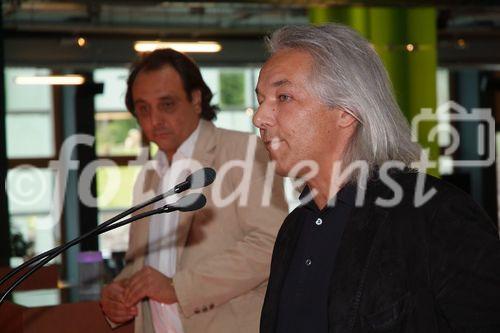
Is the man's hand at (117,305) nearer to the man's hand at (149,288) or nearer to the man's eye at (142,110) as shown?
the man's hand at (149,288)

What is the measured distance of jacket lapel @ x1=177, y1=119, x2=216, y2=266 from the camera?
115 inches

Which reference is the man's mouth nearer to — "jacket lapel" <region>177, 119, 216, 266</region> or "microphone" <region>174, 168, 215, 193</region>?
"microphone" <region>174, 168, 215, 193</region>

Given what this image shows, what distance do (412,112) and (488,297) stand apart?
7.71 metres

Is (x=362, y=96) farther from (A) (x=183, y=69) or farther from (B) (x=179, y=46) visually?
(B) (x=179, y=46)

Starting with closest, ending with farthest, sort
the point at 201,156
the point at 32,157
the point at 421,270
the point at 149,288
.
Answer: the point at 421,270
the point at 149,288
the point at 201,156
the point at 32,157

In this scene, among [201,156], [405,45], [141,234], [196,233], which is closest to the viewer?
[196,233]

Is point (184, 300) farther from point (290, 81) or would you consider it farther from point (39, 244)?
point (39, 244)

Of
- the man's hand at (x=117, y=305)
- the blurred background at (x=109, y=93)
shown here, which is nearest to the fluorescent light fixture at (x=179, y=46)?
the blurred background at (x=109, y=93)

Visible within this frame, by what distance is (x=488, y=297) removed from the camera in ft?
5.39

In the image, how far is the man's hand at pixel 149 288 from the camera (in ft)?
8.98

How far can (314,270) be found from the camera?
188 cm

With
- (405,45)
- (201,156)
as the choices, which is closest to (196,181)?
(201,156)

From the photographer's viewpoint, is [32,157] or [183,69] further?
[32,157]

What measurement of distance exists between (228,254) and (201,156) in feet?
1.24
